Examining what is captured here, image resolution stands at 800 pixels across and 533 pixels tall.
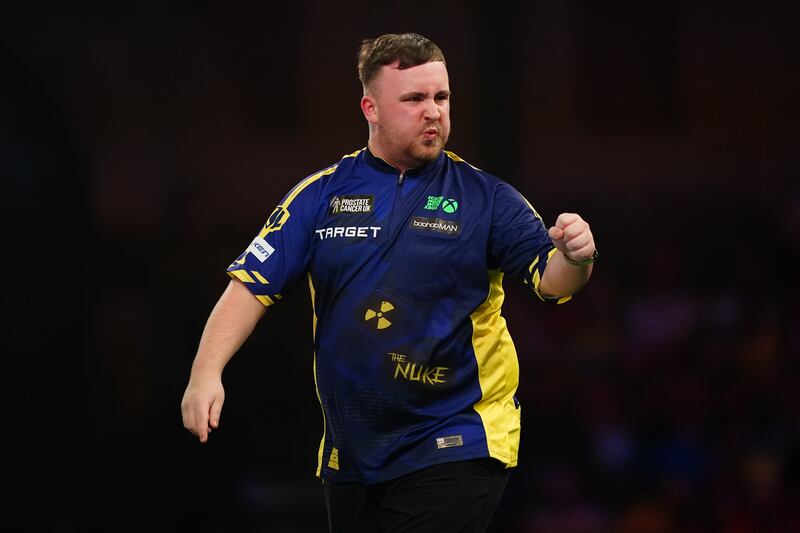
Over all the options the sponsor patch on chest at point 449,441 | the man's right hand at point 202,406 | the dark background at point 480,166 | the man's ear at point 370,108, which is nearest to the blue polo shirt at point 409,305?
the sponsor patch on chest at point 449,441

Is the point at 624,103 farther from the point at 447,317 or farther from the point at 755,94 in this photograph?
the point at 447,317

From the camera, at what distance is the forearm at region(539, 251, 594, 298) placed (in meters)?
2.99

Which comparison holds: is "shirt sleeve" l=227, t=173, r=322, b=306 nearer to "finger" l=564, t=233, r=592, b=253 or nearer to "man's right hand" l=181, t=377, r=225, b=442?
"man's right hand" l=181, t=377, r=225, b=442

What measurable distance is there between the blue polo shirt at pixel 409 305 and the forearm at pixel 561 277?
4 cm

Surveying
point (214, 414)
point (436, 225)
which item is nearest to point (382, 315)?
point (436, 225)

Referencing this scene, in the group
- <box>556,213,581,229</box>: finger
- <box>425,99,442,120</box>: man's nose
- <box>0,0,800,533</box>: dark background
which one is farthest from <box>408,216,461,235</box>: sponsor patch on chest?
<box>0,0,800,533</box>: dark background

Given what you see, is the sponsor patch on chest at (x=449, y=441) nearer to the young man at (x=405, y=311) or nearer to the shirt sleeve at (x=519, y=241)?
the young man at (x=405, y=311)

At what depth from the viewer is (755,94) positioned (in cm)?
667

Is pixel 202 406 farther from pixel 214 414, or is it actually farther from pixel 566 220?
pixel 566 220

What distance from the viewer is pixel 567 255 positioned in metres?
2.95

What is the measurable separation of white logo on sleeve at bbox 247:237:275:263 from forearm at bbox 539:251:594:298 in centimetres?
76

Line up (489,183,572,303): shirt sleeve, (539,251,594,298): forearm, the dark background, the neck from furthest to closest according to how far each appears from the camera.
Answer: the dark background, the neck, (489,183,572,303): shirt sleeve, (539,251,594,298): forearm

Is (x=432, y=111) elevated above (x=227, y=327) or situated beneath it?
elevated above

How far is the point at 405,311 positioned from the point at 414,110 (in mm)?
553
